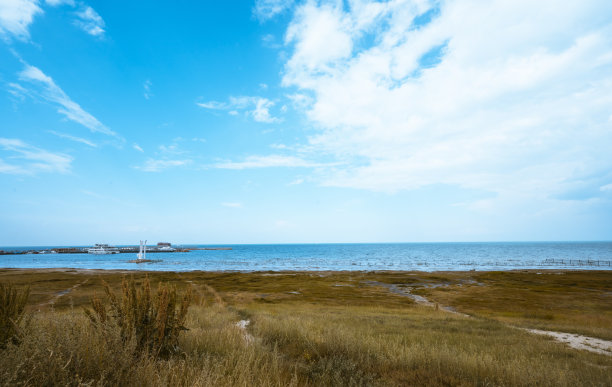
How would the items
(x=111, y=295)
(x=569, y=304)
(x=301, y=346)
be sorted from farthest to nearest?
(x=569, y=304), (x=301, y=346), (x=111, y=295)

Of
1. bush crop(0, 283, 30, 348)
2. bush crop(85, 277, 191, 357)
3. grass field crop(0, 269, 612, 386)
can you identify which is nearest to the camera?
grass field crop(0, 269, 612, 386)

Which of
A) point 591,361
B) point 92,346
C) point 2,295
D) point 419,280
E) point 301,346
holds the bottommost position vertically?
point 419,280

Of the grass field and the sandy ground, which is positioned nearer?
the grass field

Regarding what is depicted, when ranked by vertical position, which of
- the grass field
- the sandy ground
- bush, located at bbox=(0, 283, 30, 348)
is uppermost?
bush, located at bbox=(0, 283, 30, 348)

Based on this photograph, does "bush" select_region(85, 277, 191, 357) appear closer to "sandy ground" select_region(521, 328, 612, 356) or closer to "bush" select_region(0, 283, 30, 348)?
"bush" select_region(0, 283, 30, 348)

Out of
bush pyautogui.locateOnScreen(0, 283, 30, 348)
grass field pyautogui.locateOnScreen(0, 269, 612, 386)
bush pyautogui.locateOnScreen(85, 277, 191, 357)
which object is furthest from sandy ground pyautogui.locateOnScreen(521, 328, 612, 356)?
bush pyautogui.locateOnScreen(0, 283, 30, 348)

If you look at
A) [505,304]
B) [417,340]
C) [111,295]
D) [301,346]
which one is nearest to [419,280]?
[505,304]

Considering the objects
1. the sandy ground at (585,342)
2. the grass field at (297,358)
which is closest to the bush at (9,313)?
the grass field at (297,358)

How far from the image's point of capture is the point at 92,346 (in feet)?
13.2

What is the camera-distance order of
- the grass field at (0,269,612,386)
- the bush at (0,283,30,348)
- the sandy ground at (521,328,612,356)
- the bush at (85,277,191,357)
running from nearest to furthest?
the grass field at (0,269,612,386), the bush at (0,283,30,348), the bush at (85,277,191,357), the sandy ground at (521,328,612,356)

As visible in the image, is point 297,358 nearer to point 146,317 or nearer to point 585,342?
point 146,317

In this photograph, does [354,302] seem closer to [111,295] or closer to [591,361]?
[591,361]

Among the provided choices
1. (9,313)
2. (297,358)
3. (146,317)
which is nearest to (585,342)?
(297,358)

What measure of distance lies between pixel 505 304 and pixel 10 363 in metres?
33.6
